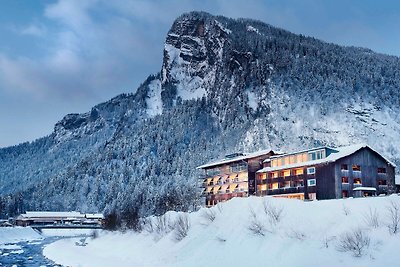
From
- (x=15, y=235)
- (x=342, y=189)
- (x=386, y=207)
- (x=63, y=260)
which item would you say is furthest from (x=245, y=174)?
(x=15, y=235)

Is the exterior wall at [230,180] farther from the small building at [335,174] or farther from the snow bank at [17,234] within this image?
the snow bank at [17,234]

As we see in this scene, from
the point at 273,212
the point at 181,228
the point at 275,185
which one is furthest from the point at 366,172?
the point at 273,212

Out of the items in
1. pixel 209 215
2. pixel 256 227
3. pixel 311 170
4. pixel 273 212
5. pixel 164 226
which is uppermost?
pixel 311 170

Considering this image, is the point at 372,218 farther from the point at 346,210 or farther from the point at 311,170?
the point at 311,170

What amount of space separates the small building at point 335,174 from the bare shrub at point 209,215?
3013cm

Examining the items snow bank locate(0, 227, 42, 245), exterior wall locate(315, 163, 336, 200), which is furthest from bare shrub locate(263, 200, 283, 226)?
snow bank locate(0, 227, 42, 245)

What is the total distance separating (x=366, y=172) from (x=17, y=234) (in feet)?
391

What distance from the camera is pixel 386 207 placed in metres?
39.6

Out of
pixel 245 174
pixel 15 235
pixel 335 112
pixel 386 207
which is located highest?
pixel 335 112

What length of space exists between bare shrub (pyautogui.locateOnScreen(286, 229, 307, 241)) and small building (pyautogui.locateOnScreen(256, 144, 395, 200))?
132ft

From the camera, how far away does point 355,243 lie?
36.2 metres

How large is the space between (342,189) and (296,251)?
44.9 m

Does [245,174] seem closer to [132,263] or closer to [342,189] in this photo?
[342,189]

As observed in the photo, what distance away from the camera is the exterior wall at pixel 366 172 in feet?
268
